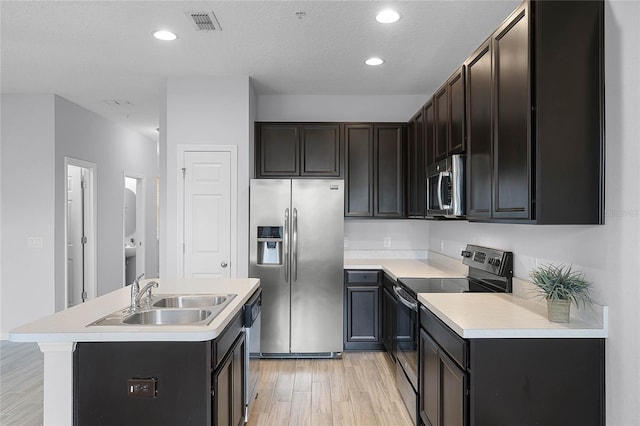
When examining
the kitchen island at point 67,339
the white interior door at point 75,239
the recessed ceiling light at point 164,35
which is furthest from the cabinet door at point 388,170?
the white interior door at point 75,239

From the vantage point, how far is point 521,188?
1949 millimetres

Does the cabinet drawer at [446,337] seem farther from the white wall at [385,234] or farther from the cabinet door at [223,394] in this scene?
the white wall at [385,234]

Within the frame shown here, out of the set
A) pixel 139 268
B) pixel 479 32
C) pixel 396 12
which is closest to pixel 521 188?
pixel 396 12

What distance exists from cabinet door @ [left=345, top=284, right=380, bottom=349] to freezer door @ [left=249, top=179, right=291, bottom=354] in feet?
2.06

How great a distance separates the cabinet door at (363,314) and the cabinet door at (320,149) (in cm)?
123

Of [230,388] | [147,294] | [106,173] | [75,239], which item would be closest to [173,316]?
[147,294]

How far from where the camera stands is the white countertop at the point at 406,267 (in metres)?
3.61

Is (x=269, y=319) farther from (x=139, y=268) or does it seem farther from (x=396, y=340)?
(x=139, y=268)

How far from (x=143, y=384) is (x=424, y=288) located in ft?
6.22

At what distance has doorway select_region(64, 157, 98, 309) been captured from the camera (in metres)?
5.67

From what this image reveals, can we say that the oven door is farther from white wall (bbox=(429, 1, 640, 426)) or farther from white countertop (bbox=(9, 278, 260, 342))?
white countertop (bbox=(9, 278, 260, 342))

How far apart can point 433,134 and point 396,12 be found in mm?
991

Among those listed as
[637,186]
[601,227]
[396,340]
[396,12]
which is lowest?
[396,340]

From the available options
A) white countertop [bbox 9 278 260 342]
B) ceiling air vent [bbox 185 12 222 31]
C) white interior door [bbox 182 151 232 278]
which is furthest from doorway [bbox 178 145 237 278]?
white countertop [bbox 9 278 260 342]
